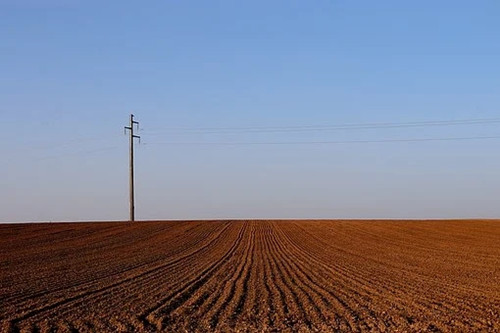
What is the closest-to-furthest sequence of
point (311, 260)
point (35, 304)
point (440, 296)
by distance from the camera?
point (35, 304)
point (440, 296)
point (311, 260)

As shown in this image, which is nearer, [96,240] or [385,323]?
[385,323]

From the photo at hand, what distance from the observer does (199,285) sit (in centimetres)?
2012

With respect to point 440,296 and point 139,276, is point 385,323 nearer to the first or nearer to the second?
point 440,296

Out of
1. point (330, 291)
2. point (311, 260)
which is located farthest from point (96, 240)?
point (330, 291)

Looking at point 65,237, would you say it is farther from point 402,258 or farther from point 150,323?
point 150,323

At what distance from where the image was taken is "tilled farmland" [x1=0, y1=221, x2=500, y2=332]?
13.9 metres

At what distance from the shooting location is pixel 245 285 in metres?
19.9

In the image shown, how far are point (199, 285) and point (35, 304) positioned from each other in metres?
5.01

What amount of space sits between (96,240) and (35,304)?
25419mm

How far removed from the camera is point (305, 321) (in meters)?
13.9

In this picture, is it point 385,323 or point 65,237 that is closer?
point 385,323

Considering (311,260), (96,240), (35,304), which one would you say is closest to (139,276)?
(35,304)

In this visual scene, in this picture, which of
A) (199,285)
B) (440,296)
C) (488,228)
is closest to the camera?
(440,296)

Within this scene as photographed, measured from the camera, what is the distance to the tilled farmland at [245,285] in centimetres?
1393
